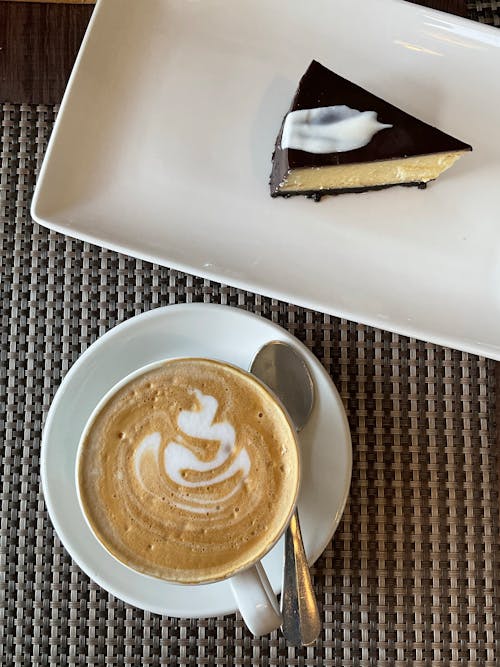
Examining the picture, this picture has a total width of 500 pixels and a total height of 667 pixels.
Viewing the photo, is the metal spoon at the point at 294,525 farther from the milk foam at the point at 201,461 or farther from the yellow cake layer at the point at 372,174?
the yellow cake layer at the point at 372,174

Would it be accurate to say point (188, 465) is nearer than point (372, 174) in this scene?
Yes

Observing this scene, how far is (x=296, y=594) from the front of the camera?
3.32 ft

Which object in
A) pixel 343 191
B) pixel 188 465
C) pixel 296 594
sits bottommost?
pixel 296 594

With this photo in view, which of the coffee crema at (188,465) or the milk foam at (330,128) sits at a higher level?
the milk foam at (330,128)

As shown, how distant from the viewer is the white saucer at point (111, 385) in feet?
3.36

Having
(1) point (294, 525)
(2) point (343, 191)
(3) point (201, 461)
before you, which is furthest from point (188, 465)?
(2) point (343, 191)

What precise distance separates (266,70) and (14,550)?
31.0 inches

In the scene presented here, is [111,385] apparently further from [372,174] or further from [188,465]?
[372,174]

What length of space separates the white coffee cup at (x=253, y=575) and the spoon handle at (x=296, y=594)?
0.03 metres

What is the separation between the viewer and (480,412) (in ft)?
3.67

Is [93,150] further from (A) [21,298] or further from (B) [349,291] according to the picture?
(B) [349,291]

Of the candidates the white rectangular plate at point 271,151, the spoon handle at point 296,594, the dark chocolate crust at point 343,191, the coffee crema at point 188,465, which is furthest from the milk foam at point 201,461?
the dark chocolate crust at point 343,191

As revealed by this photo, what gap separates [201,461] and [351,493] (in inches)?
9.8

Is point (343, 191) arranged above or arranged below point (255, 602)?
above
